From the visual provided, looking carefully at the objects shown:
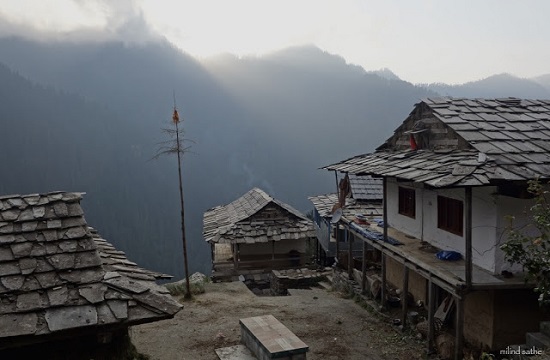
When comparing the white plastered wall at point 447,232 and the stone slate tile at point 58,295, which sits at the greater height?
the stone slate tile at point 58,295

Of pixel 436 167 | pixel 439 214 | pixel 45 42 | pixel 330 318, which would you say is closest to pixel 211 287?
pixel 330 318

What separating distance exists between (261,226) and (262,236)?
0.69 m

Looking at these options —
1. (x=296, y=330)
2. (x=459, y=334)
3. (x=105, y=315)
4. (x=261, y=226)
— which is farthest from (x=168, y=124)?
(x=105, y=315)

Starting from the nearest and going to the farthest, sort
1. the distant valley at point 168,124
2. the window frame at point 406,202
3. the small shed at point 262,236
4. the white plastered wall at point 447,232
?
1. the white plastered wall at point 447,232
2. the window frame at point 406,202
3. the small shed at point 262,236
4. the distant valley at point 168,124

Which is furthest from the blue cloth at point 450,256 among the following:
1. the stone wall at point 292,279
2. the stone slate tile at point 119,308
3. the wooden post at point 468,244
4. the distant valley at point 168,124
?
the distant valley at point 168,124

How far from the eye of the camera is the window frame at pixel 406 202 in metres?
14.1

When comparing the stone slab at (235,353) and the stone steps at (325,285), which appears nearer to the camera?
the stone slab at (235,353)

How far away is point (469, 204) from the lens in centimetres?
867

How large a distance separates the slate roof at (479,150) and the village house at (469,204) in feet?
0.09

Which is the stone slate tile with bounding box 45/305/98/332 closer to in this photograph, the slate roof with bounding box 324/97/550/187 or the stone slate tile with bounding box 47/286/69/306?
the stone slate tile with bounding box 47/286/69/306

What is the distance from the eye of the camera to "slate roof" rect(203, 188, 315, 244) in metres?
21.3

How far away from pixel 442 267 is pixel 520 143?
3.39 metres

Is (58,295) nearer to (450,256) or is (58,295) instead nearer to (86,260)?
(86,260)

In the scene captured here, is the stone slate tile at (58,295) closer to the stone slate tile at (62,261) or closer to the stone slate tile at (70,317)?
the stone slate tile at (70,317)
